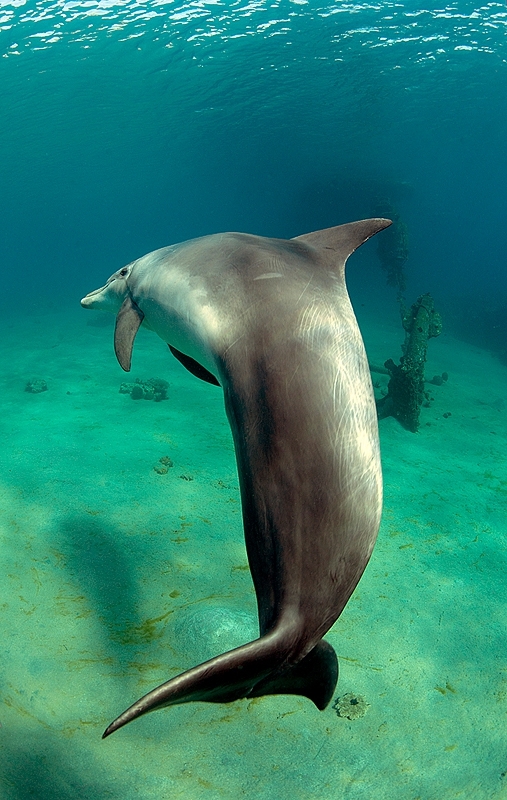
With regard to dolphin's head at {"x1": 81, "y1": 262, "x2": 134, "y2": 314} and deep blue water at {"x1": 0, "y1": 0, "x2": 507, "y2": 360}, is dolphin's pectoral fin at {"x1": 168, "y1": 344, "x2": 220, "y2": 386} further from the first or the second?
deep blue water at {"x1": 0, "y1": 0, "x2": 507, "y2": 360}

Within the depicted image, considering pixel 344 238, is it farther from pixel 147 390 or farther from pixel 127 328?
pixel 147 390

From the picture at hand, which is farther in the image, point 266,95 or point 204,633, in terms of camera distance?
point 266,95

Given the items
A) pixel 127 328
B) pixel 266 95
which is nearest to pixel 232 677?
pixel 127 328

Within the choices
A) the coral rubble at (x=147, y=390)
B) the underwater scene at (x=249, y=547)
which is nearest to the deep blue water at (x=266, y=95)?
the underwater scene at (x=249, y=547)

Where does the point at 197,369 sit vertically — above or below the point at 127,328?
below

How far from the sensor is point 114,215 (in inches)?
5084

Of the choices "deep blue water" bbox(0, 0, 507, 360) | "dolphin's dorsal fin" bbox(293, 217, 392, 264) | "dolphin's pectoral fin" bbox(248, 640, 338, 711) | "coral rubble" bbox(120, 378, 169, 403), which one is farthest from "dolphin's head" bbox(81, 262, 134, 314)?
"deep blue water" bbox(0, 0, 507, 360)

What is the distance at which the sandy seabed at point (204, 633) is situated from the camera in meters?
3.10

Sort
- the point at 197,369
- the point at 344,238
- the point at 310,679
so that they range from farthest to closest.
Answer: the point at 197,369 < the point at 344,238 < the point at 310,679

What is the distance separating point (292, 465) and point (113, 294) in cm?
307

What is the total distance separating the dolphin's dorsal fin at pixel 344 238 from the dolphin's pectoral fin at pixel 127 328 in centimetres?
132

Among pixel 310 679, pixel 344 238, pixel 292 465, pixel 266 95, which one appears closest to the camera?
pixel 292 465

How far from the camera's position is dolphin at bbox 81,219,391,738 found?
1308mm

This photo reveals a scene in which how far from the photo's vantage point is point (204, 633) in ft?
13.1
